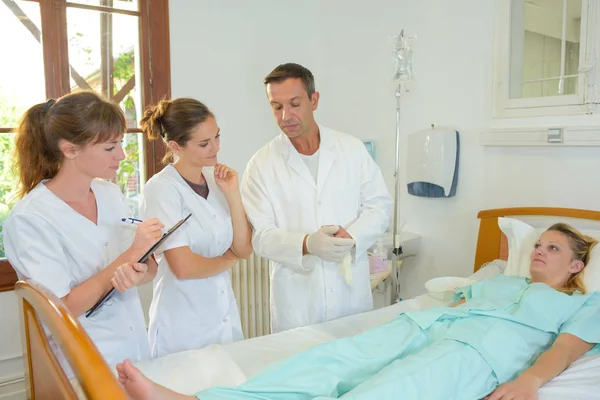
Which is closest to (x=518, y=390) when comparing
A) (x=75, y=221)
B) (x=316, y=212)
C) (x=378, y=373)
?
(x=378, y=373)

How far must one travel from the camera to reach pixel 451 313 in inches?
64.8

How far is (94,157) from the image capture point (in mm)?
1352

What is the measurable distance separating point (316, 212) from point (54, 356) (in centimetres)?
104

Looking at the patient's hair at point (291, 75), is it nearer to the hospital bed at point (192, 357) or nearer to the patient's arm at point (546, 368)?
the hospital bed at point (192, 357)

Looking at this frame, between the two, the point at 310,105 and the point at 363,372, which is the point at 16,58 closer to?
the point at 310,105

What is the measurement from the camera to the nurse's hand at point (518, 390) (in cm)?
131

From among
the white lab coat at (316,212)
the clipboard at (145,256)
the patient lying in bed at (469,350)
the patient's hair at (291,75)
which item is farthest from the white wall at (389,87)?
the clipboard at (145,256)

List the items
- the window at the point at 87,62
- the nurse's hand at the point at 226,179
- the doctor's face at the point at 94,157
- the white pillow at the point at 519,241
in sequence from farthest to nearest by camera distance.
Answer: the window at the point at 87,62 → the white pillow at the point at 519,241 → the nurse's hand at the point at 226,179 → the doctor's face at the point at 94,157

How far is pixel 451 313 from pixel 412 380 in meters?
0.43

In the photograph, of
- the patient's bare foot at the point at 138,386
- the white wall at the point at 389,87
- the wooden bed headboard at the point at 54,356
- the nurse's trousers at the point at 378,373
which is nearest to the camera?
the wooden bed headboard at the point at 54,356

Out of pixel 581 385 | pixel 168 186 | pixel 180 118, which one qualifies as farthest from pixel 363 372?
pixel 180 118

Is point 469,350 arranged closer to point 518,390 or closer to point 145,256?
point 518,390

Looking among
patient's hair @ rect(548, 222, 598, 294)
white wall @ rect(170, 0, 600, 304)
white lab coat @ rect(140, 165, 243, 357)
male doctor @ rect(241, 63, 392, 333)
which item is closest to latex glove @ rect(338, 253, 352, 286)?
male doctor @ rect(241, 63, 392, 333)

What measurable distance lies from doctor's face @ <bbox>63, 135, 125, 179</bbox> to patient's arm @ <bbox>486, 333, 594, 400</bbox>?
124 cm
